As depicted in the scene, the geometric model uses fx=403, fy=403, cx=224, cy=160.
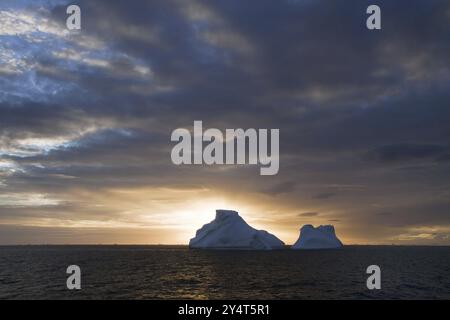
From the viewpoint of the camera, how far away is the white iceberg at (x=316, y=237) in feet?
602

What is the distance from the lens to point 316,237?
18275 cm

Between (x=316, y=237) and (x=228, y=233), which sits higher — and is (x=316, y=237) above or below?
below

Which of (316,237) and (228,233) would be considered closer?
(228,233)

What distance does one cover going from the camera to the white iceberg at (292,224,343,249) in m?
184

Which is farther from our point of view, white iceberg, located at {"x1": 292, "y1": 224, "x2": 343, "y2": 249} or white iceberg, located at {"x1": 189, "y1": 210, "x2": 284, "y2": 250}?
white iceberg, located at {"x1": 292, "y1": 224, "x2": 343, "y2": 249}

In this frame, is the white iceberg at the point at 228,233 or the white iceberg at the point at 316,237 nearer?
the white iceberg at the point at 228,233
